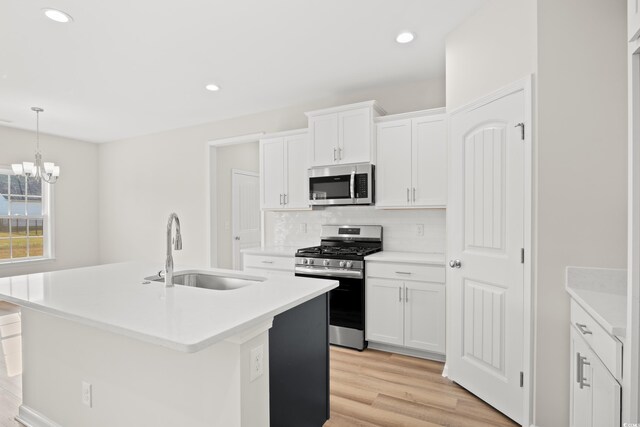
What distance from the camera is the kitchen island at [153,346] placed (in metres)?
1.28

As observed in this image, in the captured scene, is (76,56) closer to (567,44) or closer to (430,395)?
(567,44)

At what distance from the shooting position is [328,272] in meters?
3.35

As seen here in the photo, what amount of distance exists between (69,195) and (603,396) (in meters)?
7.30

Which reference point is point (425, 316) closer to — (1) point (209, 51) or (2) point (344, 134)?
(2) point (344, 134)

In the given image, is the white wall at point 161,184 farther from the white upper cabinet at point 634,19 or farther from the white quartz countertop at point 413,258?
the white upper cabinet at point 634,19

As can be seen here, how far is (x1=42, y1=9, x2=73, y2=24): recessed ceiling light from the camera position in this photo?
2305 mm

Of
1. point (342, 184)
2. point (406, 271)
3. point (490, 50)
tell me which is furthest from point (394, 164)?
point (490, 50)

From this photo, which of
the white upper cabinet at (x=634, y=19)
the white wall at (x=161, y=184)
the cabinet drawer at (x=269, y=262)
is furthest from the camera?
the white wall at (x=161, y=184)

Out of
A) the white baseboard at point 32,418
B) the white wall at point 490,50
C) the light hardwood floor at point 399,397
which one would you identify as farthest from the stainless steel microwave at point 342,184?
the white baseboard at point 32,418

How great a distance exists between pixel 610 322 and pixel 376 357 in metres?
2.13

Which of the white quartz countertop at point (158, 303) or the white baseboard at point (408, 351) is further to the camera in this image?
the white baseboard at point (408, 351)

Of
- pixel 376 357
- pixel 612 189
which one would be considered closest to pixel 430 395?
pixel 376 357

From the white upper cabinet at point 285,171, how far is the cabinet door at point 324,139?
184mm

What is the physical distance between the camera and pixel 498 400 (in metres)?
2.19
